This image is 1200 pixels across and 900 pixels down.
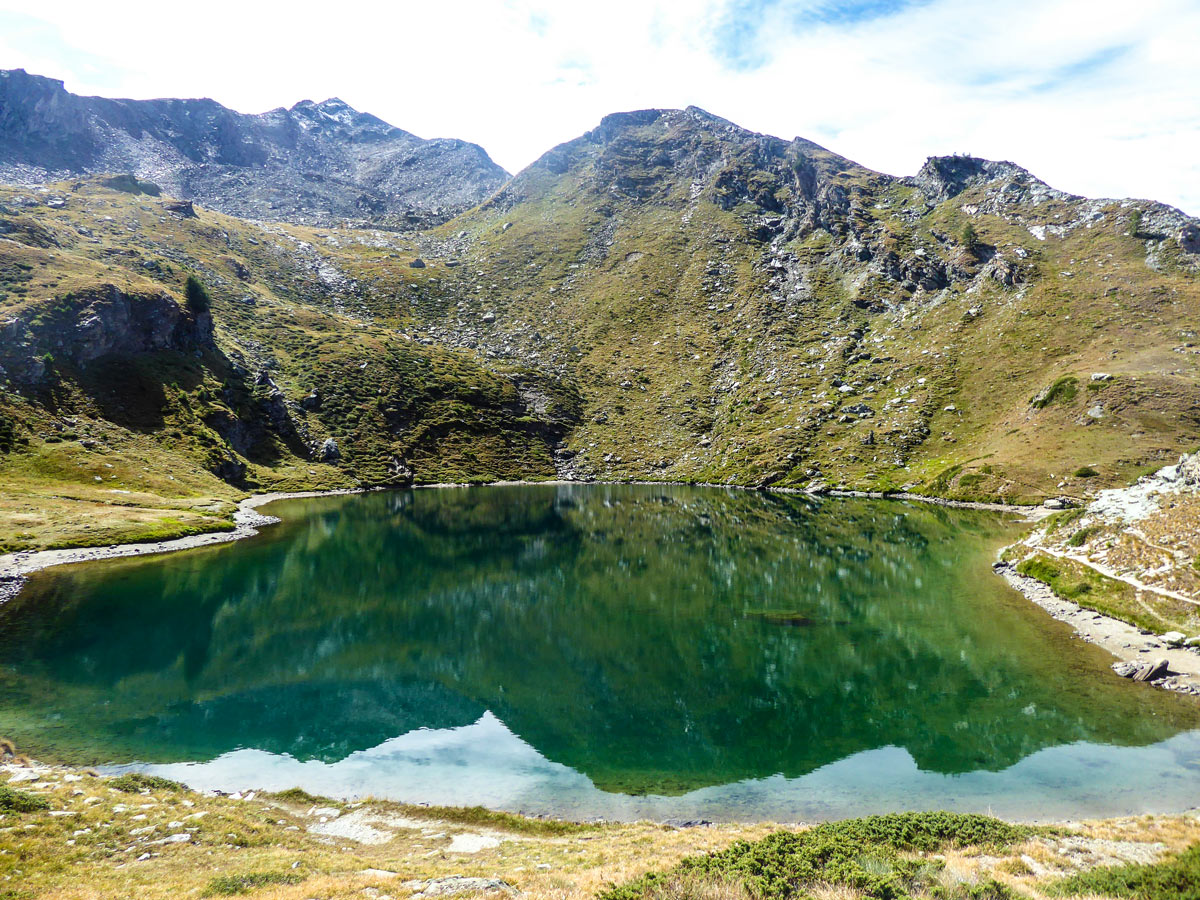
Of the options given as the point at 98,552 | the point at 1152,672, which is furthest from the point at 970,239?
the point at 98,552

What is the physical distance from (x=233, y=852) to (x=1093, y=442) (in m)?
134

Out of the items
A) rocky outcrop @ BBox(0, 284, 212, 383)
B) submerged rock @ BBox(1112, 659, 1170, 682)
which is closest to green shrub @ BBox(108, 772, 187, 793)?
submerged rock @ BBox(1112, 659, 1170, 682)

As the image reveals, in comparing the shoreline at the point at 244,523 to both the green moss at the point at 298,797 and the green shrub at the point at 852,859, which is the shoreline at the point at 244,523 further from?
the green shrub at the point at 852,859

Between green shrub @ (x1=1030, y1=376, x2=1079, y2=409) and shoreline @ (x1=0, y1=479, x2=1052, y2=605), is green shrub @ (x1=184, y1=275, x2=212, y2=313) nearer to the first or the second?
shoreline @ (x1=0, y1=479, x2=1052, y2=605)

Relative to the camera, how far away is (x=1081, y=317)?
143000mm

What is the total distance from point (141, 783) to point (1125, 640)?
58040 millimetres

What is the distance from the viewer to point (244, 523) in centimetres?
9319

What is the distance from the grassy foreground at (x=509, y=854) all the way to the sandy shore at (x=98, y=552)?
47.1 m

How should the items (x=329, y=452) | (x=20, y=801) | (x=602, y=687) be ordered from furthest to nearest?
(x=329, y=452), (x=602, y=687), (x=20, y=801)

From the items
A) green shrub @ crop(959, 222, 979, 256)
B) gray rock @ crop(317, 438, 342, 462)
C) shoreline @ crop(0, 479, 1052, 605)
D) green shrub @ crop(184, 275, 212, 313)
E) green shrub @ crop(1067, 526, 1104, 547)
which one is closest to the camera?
green shrub @ crop(1067, 526, 1104, 547)

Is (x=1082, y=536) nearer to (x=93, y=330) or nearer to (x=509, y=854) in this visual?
(x=509, y=854)

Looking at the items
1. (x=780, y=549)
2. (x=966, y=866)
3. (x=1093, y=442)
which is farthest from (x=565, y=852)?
(x=1093, y=442)

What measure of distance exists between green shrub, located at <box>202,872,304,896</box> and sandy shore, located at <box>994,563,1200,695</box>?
45526mm

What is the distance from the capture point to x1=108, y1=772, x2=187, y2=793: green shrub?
73.3 feet
